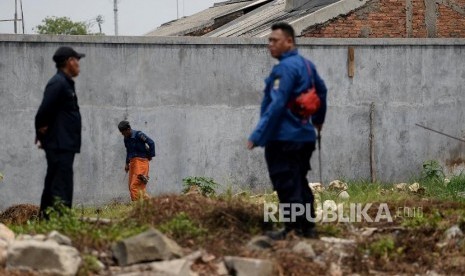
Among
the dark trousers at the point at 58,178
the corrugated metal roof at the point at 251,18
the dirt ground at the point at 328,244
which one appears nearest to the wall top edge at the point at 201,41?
the corrugated metal roof at the point at 251,18

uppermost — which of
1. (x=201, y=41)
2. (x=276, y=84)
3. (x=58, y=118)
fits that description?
(x=201, y=41)

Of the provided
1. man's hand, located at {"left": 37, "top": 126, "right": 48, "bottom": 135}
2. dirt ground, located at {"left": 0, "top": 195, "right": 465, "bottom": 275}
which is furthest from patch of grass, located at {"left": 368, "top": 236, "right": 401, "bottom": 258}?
man's hand, located at {"left": 37, "top": 126, "right": 48, "bottom": 135}

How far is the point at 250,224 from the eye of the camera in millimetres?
8875

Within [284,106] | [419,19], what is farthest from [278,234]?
[419,19]

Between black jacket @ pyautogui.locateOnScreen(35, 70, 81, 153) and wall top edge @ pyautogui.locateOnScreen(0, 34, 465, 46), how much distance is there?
655 centimetres

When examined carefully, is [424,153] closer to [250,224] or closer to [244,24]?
[244,24]

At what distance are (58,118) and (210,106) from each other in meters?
7.84

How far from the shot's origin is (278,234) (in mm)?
8617

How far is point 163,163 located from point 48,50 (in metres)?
2.55

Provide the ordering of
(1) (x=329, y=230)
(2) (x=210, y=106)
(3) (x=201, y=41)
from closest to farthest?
1. (1) (x=329, y=230)
2. (3) (x=201, y=41)
3. (2) (x=210, y=106)

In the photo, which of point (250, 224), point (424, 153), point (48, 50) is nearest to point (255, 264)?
point (250, 224)

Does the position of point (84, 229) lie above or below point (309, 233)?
above

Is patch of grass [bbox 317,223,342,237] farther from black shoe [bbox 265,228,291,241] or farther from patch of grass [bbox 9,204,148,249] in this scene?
patch of grass [bbox 9,204,148,249]

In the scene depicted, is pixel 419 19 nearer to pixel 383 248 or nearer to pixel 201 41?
pixel 201 41
